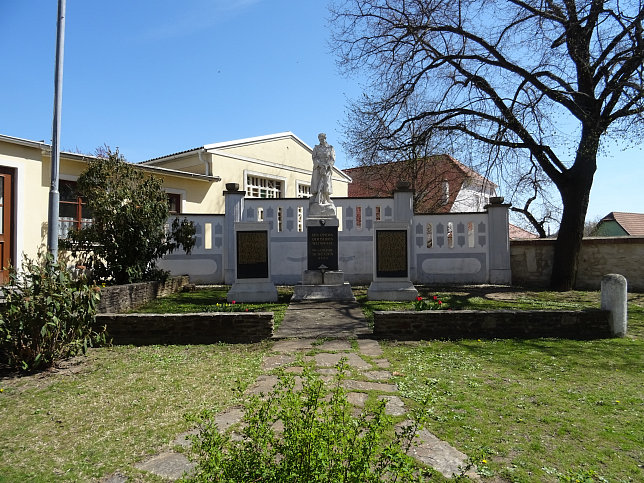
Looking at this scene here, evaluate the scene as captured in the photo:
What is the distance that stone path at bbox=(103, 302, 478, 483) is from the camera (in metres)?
3.06

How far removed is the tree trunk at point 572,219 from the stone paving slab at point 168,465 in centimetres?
1280

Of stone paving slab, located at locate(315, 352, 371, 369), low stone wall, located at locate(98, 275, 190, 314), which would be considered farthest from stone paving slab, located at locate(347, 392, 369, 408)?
low stone wall, located at locate(98, 275, 190, 314)

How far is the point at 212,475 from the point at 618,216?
3342 cm

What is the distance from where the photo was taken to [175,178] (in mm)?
17906

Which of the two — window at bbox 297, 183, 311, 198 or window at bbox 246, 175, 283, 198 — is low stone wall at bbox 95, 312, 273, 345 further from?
window at bbox 297, 183, 311, 198

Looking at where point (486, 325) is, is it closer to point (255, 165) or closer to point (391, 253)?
point (391, 253)

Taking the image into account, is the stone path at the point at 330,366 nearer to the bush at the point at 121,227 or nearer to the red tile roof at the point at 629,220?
the bush at the point at 121,227

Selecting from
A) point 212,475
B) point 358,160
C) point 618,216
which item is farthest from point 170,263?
point 618,216

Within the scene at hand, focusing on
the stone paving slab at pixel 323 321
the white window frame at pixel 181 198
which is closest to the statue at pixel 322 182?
the stone paving slab at pixel 323 321

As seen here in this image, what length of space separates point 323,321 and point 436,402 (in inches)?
167

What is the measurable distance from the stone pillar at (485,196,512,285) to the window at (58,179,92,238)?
1270cm

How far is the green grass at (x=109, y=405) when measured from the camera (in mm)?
3137

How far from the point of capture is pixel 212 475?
2068 millimetres

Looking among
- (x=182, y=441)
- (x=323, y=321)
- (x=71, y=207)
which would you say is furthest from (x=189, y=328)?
(x=71, y=207)
